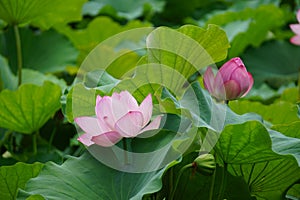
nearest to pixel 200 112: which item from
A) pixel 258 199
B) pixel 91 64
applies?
pixel 258 199

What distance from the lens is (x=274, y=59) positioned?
2.38 meters

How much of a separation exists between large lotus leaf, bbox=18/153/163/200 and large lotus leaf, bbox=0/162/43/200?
0.10 metres

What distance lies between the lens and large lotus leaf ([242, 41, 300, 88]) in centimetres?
234

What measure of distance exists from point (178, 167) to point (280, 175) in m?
0.15

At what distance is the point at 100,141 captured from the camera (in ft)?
3.22

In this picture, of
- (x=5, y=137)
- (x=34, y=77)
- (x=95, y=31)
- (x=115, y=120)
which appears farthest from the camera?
(x=95, y=31)

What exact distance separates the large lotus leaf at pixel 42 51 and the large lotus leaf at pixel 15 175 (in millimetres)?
886

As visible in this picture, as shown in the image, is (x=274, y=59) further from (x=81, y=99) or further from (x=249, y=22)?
(x=81, y=99)

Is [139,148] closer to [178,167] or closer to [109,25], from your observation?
[178,167]

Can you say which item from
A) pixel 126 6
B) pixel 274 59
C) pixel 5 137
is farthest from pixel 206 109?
pixel 126 6

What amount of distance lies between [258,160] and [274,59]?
141 centimetres

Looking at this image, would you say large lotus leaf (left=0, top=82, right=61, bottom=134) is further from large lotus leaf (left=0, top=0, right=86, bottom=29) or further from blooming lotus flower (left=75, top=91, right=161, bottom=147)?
blooming lotus flower (left=75, top=91, right=161, bottom=147)

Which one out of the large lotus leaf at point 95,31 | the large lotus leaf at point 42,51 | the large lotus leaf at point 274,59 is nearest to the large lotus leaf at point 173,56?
the large lotus leaf at point 42,51

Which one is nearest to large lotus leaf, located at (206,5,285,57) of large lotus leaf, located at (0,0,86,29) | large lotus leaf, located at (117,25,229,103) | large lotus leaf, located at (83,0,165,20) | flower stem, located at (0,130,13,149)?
large lotus leaf, located at (83,0,165,20)
